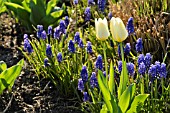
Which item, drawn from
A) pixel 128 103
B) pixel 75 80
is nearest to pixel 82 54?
pixel 75 80

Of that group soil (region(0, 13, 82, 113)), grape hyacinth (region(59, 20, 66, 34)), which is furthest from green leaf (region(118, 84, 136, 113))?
grape hyacinth (region(59, 20, 66, 34))

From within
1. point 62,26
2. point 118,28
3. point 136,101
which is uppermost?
point 118,28

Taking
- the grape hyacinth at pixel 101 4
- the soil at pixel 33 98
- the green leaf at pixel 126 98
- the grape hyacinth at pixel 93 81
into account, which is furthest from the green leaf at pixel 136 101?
the grape hyacinth at pixel 101 4

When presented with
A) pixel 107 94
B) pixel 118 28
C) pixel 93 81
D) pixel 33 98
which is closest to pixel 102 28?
pixel 118 28

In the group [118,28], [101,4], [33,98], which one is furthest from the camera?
[101,4]

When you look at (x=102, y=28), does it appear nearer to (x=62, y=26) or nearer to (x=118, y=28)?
(x=118, y=28)

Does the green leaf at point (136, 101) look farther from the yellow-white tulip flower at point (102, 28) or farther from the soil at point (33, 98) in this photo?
the soil at point (33, 98)

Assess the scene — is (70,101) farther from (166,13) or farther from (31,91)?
(166,13)

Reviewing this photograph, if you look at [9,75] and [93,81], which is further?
[9,75]

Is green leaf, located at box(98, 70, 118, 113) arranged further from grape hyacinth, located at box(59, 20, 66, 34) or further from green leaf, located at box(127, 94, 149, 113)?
grape hyacinth, located at box(59, 20, 66, 34)
